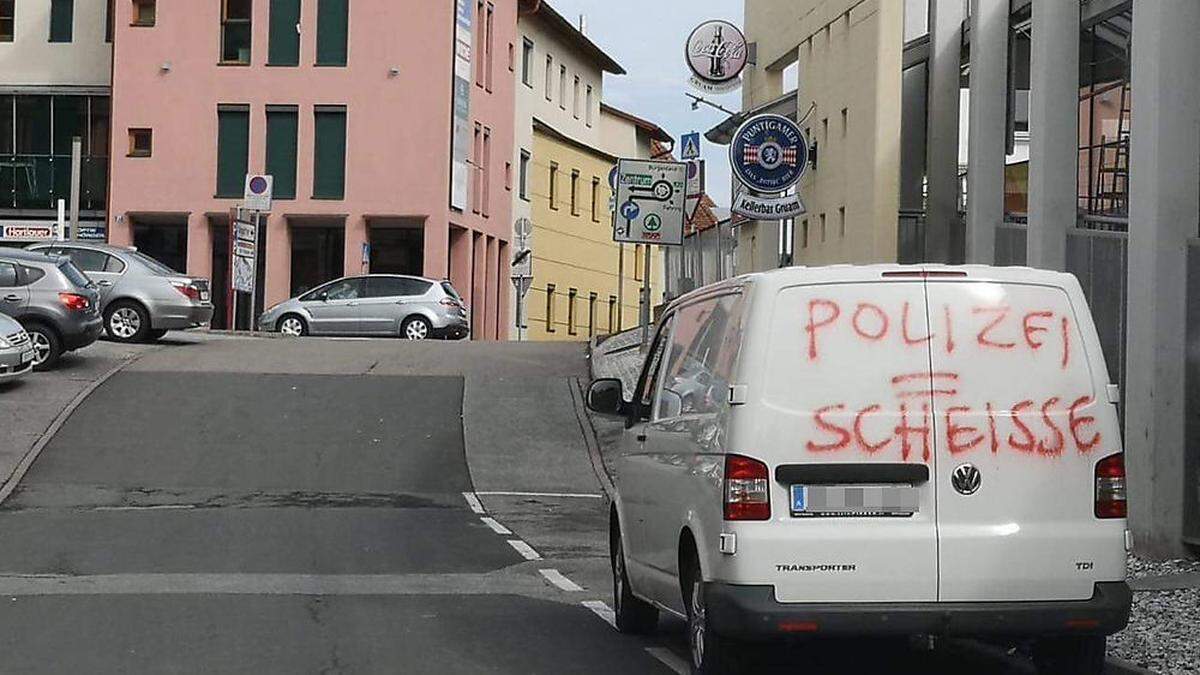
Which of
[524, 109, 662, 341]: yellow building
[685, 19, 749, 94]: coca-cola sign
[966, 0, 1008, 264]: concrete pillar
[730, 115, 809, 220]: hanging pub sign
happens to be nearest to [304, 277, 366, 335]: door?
[685, 19, 749, 94]: coca-cola sign

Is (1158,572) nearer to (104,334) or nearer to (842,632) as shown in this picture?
(842,632)

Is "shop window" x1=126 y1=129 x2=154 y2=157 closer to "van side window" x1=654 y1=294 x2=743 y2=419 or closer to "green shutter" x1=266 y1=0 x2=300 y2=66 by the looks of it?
"green shutter" x1=266 y1=0 x2=300 y2=66

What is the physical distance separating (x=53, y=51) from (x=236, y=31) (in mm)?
6555

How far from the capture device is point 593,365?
29531 millimetres

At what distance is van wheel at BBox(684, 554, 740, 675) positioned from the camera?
830 centimetres

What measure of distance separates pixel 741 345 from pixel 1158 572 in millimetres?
6021

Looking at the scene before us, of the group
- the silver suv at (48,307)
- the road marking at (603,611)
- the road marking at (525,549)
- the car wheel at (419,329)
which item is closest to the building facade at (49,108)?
the car wheel at (419,329)

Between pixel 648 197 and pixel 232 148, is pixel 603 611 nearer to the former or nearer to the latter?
pixel 648 197

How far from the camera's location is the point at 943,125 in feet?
78.4

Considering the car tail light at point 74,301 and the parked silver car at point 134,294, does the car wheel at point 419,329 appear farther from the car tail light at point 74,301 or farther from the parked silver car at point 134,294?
the car tail light at point 74,301

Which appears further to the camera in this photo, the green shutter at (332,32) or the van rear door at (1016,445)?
the green shutter at (332,32)

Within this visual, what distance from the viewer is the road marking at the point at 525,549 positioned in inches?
591

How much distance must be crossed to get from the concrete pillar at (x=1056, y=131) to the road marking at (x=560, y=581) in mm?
5753

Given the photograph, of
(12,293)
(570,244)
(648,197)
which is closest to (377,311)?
(12,293)
